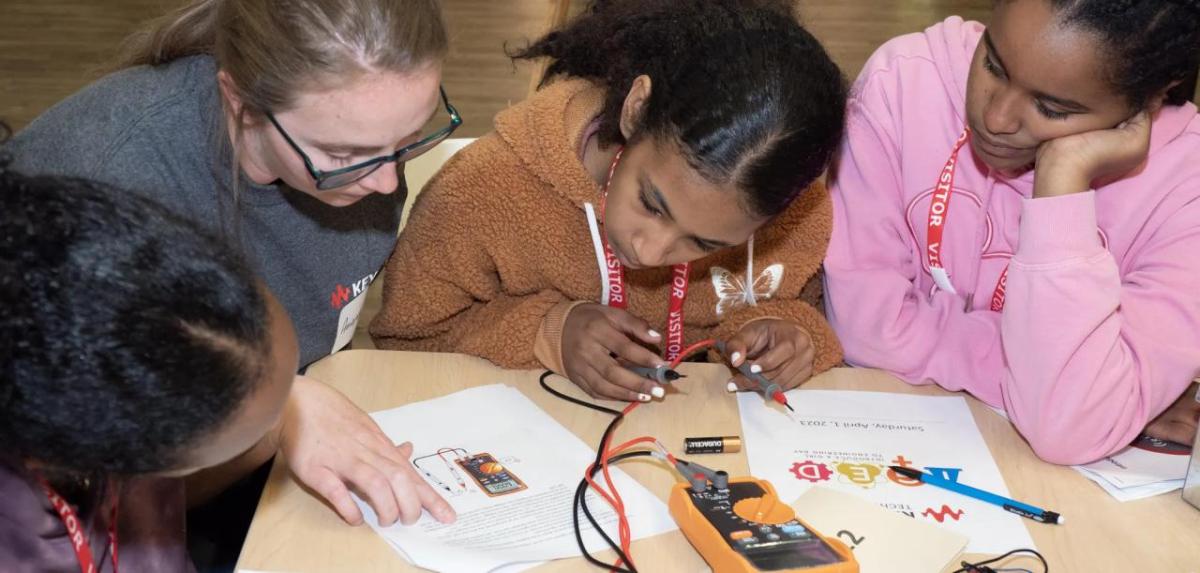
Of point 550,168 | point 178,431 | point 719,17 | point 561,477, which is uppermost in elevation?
point 719,17

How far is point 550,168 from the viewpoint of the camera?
1.58 m

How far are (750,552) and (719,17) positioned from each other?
26.4 inches

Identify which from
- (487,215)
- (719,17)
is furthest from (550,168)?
(719,17)

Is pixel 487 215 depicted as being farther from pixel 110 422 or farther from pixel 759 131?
pixel 110 422

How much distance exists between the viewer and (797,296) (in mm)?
1739

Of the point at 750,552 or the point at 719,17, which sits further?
the point at 719,17

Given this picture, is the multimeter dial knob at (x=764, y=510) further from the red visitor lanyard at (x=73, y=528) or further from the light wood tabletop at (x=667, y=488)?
the red visitor lanyard at (x=73, y=528)

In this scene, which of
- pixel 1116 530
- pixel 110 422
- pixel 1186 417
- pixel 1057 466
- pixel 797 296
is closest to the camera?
pixel 110 422

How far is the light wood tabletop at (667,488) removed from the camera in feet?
3.91

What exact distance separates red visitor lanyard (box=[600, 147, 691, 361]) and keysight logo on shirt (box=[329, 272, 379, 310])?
0.33 meters

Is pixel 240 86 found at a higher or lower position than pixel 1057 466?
higher

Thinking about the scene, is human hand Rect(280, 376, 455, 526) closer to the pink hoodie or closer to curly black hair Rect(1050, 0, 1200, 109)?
the pink hoodie

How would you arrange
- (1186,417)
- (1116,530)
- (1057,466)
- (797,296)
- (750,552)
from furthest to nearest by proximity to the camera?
(797,296)
(1186,417)
(1057,466)
(1116,530)
(750,552)

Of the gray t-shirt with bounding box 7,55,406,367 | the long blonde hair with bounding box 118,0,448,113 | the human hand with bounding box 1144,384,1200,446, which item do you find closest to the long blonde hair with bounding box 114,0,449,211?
the long blonde hair with bounding box 118,0,448,113
